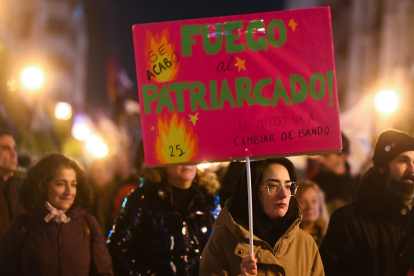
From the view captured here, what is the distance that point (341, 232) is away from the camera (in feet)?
12.1

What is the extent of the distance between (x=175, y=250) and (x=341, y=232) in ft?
3.77

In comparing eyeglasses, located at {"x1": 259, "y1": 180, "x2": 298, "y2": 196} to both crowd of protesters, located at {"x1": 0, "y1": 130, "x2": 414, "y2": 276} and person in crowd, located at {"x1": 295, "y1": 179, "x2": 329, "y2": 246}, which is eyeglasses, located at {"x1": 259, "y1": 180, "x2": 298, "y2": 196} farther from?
person in crowd, located at {"x1": 295, "y1": 179, "x2": 329, "y2": 246}

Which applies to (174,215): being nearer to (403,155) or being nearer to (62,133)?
(403,155)

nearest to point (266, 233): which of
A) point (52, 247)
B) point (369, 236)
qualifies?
point (369, 236)

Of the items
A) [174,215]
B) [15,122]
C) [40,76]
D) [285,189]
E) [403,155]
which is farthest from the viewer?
[40,76]

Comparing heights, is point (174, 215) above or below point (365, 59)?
below

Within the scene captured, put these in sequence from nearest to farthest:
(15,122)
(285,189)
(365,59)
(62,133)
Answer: (285,189)
(365,59)
(15,122)
(62,133)

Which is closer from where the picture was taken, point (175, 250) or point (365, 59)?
point (175, 250)

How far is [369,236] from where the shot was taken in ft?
12.0

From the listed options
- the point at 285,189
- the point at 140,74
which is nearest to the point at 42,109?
the point at 140,74

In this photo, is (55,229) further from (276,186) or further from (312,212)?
(312,212)

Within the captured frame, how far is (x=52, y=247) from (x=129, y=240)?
0.53m

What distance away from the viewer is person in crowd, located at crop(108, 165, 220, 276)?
3.86 meters

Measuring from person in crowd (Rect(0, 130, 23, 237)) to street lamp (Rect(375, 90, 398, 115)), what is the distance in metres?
3.80
